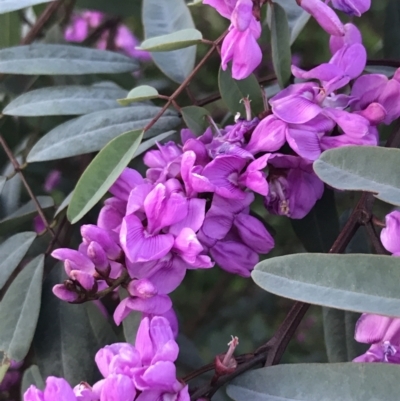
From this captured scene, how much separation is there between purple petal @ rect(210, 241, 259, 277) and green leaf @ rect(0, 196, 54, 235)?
22cm

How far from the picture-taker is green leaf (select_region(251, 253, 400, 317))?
303mm

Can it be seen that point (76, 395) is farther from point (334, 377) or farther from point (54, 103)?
point (54, 103)

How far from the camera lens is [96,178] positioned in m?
0.41

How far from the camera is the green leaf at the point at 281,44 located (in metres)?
0.43

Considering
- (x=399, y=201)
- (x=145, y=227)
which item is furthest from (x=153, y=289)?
(x=399, y=201)

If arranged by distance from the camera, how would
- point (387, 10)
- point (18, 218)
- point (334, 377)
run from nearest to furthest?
1. point (334, 377)
2. point (18, 218)
3. point (387, 10)

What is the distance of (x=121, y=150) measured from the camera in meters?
0.42

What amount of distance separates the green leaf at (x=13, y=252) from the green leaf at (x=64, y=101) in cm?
11

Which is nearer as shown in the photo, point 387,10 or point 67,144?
point 67,144

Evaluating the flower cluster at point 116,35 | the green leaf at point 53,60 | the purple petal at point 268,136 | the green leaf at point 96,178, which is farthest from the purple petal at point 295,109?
the flower cluster at point 116,35

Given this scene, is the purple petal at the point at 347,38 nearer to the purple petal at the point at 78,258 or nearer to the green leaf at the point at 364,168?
the green leaf at the point at 364,168

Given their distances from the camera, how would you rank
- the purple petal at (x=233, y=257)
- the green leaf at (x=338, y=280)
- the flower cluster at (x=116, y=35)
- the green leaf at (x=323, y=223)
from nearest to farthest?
the green leaf at (x=338, y=280), the purple petal at (x=233, y=257), the green leaf at (x=323, y=223), the flower cluster at (x=116, y=35)

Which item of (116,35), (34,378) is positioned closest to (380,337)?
(34,378)

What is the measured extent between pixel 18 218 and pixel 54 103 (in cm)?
11
